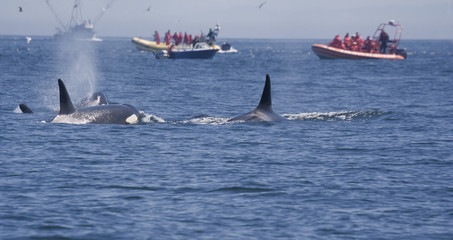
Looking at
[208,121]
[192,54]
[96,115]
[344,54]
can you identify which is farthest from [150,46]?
[96,115]

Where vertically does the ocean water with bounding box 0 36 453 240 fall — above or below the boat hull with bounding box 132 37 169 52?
above

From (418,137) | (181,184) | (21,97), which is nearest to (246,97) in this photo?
(21,97)

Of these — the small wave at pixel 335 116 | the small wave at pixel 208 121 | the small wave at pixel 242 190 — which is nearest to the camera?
the small wave at pixel 242 190

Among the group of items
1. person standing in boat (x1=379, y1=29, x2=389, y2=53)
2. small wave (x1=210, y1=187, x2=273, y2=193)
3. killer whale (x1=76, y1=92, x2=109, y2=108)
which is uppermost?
person standing in boat (x1=379, y1=29, x2=389, y2=53)

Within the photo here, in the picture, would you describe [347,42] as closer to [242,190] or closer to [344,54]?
[344,54]

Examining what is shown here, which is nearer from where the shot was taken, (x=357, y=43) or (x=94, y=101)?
(x=94, y=101)

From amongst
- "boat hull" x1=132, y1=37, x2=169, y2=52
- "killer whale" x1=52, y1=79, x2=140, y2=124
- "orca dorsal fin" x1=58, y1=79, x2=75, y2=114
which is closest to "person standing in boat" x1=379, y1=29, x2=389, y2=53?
"boat hull" x1=132, y1=37, x2=169, y2=52

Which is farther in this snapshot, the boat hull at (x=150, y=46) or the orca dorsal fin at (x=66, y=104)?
the boat hull at (x=150, y=46)

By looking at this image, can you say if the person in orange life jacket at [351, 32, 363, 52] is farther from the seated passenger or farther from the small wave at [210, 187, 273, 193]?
the small wave at [210, 187, 273, 193]

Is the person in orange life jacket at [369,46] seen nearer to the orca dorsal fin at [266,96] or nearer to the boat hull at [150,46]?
the boat hull at [150,46]

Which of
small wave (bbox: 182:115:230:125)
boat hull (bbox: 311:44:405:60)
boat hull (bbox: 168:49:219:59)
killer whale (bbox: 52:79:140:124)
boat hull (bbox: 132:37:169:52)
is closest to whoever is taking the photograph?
killer whale (bbox: 52:79:140:124)

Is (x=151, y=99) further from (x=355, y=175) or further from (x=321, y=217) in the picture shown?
(x=321, y=217)

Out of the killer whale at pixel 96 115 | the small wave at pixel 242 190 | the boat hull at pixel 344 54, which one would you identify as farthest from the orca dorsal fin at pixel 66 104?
the boat hull at pixel 344 54

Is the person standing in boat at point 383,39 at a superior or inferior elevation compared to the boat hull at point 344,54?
superior
